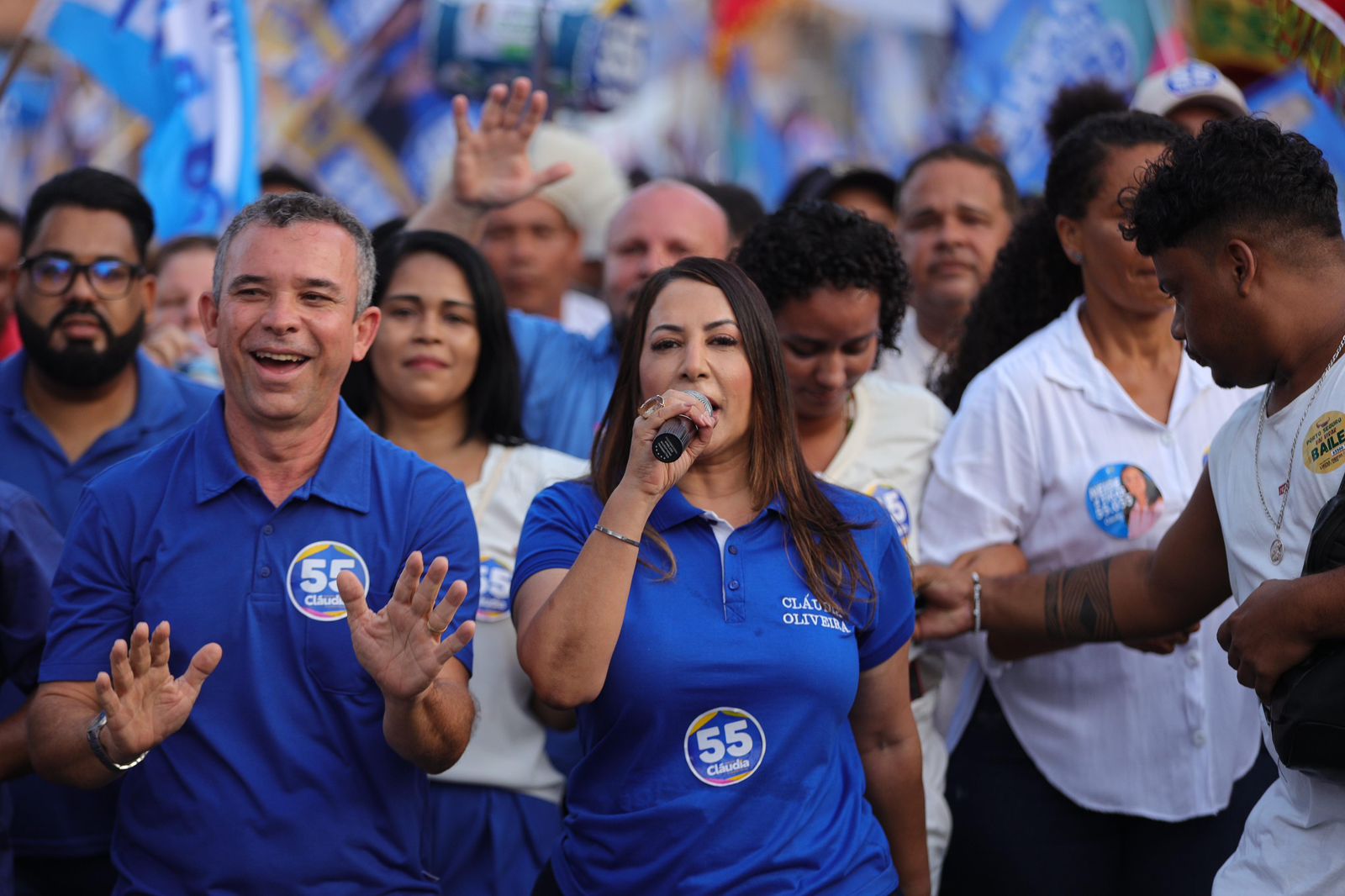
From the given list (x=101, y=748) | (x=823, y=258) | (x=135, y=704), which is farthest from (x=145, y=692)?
(x=823, y=258)

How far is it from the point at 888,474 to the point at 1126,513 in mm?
628

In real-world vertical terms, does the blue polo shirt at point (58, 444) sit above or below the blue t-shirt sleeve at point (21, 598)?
above

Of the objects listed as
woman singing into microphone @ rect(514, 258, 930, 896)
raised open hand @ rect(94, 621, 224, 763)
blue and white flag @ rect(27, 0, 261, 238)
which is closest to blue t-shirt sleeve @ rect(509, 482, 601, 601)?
woman singing into microphone @ rect(514, 258, 930, 896)

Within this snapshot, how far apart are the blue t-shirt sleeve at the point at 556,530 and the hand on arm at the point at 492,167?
1.68 meters

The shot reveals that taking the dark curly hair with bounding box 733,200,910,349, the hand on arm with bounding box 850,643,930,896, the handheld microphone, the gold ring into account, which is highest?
the dark curly hair with bounding box 733,200,910,349

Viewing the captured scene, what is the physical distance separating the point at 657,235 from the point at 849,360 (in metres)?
1.27

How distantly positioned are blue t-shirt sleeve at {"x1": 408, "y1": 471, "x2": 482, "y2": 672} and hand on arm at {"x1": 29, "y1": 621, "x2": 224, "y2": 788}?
0.48 metres

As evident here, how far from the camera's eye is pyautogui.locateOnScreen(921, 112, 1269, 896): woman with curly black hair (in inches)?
146

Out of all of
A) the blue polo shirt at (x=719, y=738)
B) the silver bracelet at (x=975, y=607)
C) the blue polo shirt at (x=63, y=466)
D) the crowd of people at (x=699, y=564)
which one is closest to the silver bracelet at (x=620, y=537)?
the crowd of people at (x=699, y=564)

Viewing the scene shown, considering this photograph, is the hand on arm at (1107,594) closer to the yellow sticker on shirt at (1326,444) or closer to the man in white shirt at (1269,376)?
the man in white shirt at (1269,376)

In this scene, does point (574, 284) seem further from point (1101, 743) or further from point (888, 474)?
point (1101, 743)

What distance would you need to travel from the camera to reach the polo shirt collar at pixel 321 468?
3.11 m

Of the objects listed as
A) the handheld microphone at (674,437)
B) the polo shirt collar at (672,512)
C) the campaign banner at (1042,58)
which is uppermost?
the campaign banner at (1042,58)

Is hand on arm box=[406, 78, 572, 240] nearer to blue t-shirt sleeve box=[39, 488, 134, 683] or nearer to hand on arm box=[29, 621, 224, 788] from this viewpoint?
blue t-shirt sleeve box=[39, 488, 134, 683]
